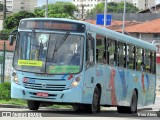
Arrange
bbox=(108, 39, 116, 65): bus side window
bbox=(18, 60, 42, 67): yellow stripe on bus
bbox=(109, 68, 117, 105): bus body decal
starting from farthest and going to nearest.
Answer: bbox=(109, 68, 117, 105): bus body decal < bbox=(108, 39, 116, 65): bus side window < bbox=(18, 60, 42, 67): yellow stripe on bus

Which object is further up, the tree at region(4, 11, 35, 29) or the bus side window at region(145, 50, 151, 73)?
the tree at region(4, 11, 35, 29)

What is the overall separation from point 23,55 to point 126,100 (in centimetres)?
633

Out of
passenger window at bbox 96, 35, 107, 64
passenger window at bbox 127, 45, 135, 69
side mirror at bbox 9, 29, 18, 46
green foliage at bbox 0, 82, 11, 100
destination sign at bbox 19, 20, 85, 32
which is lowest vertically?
green foliage at bbox 0, 82, 11, 100

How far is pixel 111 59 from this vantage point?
69.0 ft

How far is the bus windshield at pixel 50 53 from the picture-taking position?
1806cm

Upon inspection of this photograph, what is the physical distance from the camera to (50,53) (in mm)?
18141

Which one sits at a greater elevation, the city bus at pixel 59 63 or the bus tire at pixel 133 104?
the city bus at pixel 59 63

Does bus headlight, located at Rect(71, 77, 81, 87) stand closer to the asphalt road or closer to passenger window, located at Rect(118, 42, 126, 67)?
the asphalt road

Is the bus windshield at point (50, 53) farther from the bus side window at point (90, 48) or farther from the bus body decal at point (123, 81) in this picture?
the bus body decal at point (123, 81)

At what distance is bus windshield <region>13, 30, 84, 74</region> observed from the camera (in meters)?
18.1

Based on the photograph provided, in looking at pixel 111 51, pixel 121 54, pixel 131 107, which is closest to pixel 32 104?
pixel 111 51

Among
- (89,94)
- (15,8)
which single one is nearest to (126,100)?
(89,94)

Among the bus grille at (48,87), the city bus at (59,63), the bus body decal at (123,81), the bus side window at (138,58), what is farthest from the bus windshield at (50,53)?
the bus side window at (138,58)

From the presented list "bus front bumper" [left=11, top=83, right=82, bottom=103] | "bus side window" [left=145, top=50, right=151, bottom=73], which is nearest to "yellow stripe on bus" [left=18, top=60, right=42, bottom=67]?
"bus front bumper" [left=11, top=83, right=82, bottom=103]
